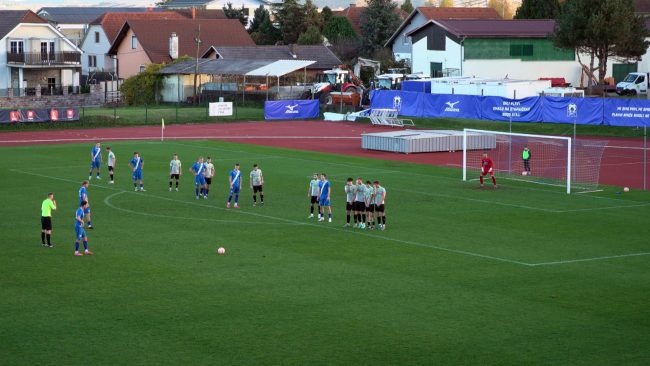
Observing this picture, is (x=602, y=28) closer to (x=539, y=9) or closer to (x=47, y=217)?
(x=539, y=9)

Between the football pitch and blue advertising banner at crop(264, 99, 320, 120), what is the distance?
122 feet


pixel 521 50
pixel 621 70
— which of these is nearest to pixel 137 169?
pixel 521 50

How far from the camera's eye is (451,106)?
76.2 m

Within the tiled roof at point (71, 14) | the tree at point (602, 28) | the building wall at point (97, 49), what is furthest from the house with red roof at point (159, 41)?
the tiled roof at point (71, 14)

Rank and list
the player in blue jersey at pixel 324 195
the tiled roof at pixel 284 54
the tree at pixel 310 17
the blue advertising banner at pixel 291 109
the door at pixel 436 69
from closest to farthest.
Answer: the player in blue jersey at pixel 324 195
the blue advertising banner at pixel 291 109
the door at pixel 436 69
the tiled roof at pixel 284 54
the tree at pixel 310 17

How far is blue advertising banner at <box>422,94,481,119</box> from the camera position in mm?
74312

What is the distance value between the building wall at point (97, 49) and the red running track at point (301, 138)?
45570 mm

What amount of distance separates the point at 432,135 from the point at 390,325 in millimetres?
37720

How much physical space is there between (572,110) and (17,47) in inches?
2221

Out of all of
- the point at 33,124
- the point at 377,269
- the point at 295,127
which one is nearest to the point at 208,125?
the point at 295,127

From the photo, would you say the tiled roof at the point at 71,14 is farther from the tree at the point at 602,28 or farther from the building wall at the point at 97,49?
the tree at the point at 602,28

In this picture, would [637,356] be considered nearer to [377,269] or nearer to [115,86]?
[377,269]

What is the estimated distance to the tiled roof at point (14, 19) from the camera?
333 feet

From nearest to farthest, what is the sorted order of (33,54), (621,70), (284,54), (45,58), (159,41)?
(621,70), (33,54), (45,58), (284,54), (159,41)
